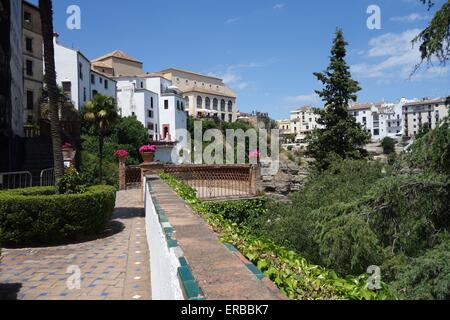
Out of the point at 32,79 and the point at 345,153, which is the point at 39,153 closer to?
the point at 32,79

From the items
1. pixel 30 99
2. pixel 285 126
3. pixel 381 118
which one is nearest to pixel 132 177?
pixel 30 99

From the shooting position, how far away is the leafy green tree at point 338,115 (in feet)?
77.3

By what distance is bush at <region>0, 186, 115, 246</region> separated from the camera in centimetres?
775

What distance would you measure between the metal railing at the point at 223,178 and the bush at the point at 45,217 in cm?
707

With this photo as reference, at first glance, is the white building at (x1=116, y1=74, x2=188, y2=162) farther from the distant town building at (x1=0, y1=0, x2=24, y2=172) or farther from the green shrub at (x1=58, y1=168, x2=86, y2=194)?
the green shrub at (x1=58, y1=168, x2=86, y2=194)

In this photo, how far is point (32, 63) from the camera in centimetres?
2952

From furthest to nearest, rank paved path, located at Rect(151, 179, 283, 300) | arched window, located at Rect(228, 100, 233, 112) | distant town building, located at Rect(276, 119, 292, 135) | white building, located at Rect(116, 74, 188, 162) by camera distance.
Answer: distant town building, located at Rect(276, 119, 292, 135) < arched window, located at Rect(228, 100, 233, 112) < white building, located at Rect(116, 74, 188, 162) < paved path, located at Rect(151, 179, 283, 300)

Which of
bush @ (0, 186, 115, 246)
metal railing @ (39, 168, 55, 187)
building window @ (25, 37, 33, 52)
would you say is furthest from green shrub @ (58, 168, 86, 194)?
building window @ (25, 37, 33, 52)

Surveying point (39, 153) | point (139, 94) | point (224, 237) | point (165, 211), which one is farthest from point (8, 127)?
point (139, 94)

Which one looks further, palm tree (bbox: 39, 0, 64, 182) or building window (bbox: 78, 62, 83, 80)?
building window (bbox: 78, 62, 83, 80)

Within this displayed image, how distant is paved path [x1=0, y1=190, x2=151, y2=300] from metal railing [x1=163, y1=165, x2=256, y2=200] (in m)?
6.40

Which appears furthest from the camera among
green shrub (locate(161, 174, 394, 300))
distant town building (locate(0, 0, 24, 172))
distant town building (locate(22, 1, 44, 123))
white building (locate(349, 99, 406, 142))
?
white building (locate(349, 99, 406, 142))

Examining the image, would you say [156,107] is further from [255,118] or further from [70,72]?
[255,118]

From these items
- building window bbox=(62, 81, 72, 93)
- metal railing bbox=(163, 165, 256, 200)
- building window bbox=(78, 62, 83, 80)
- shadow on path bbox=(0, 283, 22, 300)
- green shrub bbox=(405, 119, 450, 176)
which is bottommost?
shadow on path bbox=(0, 283, 22, 300)
